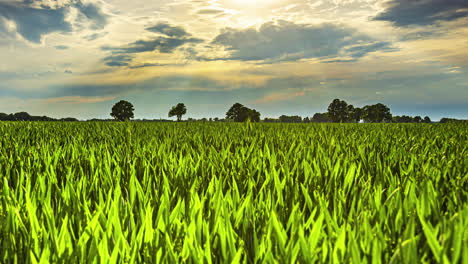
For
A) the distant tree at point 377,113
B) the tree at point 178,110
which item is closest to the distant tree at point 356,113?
the distant tree at point 377,113

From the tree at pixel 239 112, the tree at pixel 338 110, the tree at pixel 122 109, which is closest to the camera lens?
the tree at pixel 122 109

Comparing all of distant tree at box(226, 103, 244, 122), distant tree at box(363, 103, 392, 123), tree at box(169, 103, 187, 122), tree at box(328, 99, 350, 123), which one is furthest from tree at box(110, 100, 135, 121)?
distant tree at box(363, 103, 392, 123)

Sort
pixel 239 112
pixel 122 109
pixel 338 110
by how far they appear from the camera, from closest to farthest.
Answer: pixel 122 109 < pixel 239 112 < pixel 338 110

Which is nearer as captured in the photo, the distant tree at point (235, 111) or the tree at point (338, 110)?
the distant tree at point (235, 111)

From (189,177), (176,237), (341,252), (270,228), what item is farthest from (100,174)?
(341,252)

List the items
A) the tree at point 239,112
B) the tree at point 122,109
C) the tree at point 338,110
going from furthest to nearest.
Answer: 1. the tree at point 338,110
2. the tree at point 239,112
3. the tree at point 122,109

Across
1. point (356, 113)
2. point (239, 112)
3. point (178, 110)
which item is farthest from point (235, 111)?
point (356, 113)

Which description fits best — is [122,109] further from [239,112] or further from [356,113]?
[356,113]

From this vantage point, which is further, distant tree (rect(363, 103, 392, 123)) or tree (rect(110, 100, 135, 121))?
distant tree (rect(363, 103, 392, 123))

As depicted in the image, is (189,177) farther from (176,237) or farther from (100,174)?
(176,237)

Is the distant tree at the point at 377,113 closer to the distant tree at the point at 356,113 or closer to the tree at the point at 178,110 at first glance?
the distant tree at the point at 356,113

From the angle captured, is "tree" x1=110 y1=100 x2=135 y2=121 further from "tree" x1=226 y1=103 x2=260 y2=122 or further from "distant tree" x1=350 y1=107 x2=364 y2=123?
"distant tree" x1=350 y1=107 x2=364 y2=123

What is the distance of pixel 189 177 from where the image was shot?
208 cm

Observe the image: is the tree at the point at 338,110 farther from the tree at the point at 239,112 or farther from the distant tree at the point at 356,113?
the tree at the point at 239,112
